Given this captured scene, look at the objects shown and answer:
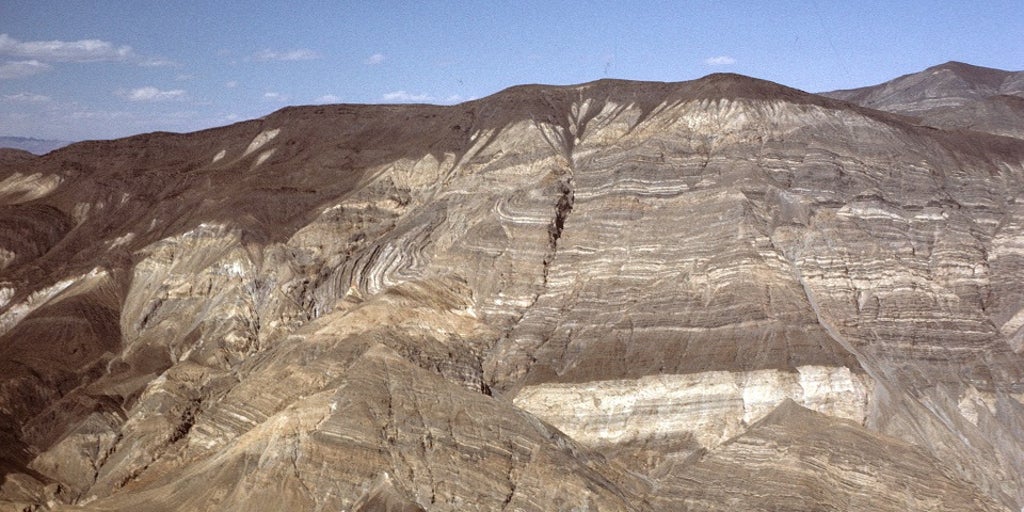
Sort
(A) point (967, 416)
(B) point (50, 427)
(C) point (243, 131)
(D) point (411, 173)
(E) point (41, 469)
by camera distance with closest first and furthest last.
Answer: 1. (A) point (967, 416)
2. (E) point (41, 469)
3. (B) point (50, 427)
4. (D) point (411, 173)
5. (C) point (243, 131)

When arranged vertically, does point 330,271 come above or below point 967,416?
above

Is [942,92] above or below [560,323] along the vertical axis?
above

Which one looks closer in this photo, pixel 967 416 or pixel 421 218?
pixel 967 416

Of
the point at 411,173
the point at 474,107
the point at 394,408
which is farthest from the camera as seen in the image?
the point at 474,107

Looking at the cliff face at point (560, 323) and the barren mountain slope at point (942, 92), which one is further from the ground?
the barren mountain slope at point (942, 92)

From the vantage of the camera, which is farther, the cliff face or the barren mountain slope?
the barren mountain slope

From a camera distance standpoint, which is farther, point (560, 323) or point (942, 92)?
point (942, 92)

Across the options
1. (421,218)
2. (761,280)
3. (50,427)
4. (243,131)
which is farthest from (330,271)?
(243,131)

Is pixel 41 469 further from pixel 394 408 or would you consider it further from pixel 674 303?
pixel 674 303
